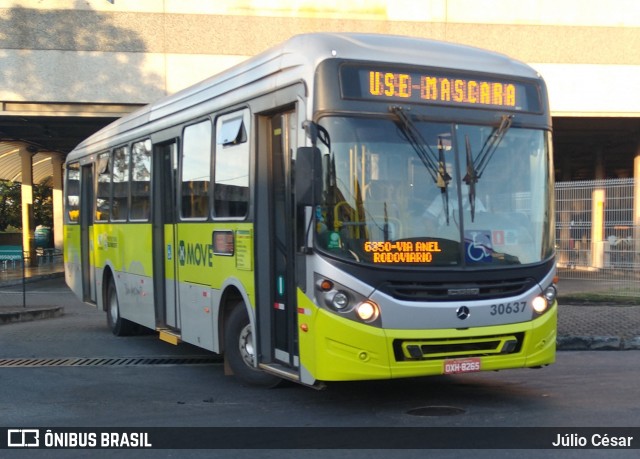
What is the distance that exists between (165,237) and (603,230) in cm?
1005

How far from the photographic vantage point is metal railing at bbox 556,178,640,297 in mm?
15930

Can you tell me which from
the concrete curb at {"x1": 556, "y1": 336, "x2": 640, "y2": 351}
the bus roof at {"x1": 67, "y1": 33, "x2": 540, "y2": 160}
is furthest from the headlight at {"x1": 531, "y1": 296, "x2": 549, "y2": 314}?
the concrete curb at {"x1": 556, "y1": 336, "x2": 640, "y2": 351}

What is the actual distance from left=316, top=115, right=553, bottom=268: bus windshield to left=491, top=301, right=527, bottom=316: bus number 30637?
37 cm

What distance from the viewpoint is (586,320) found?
12984 mm

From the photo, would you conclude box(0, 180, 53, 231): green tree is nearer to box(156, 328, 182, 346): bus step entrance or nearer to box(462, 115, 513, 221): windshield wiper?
box(156, 328, 182, 346): bus step entrance

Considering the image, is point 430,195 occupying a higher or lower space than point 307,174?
lower

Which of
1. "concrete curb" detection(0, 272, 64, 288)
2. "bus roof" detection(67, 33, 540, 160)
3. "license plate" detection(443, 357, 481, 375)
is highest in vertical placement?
"bus roof" detection(67, 33, 540, 160)

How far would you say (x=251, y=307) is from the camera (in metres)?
7.74

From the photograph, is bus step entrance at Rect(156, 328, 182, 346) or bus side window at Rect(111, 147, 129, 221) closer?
bus step entrance at Rect(156, 328, 182, 346)

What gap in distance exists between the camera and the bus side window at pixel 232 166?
7914 mm

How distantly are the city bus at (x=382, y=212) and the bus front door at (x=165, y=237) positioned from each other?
165 centimetres

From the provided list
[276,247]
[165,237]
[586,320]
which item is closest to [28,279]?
[165,237]

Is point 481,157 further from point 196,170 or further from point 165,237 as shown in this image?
point 165,237

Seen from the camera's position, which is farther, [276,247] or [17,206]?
[17,206]
